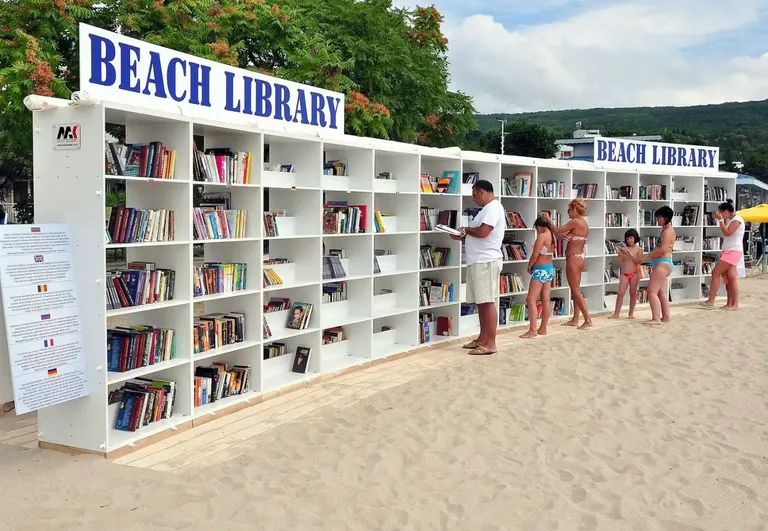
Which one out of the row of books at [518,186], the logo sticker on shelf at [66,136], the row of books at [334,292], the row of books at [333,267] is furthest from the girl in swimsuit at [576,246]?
the logo sticker on shelf at [66,136]

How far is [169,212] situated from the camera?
17.5 ft

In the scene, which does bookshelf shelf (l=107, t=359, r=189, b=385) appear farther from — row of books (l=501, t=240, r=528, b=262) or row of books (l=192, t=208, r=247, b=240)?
row of books (l=501, t=240, r=528, b=262)

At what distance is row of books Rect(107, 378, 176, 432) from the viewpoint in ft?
16.6

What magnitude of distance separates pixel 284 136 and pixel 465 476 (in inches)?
129

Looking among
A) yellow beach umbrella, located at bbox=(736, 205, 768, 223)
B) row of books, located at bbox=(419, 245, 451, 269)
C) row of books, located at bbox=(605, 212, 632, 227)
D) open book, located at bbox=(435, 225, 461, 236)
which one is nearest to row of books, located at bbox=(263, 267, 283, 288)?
open book, located at bbox=(435, 225, 461, 236)

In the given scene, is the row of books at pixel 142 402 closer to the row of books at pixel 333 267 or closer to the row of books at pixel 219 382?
the row of books at pixel 219 382

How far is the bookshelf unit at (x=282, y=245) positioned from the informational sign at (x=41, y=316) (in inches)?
3.7

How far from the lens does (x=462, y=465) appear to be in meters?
4.69

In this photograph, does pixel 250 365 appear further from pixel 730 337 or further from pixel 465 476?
pixel 730 337

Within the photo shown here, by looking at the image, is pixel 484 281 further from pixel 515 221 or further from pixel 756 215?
pixel 756 215

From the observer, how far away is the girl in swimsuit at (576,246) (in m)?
9.64

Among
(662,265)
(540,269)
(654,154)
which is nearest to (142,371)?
(540,269)

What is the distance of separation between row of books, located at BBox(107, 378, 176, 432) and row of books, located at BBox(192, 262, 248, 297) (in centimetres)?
73

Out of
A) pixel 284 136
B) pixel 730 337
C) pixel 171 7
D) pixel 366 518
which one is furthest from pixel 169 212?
pixel 171 7
